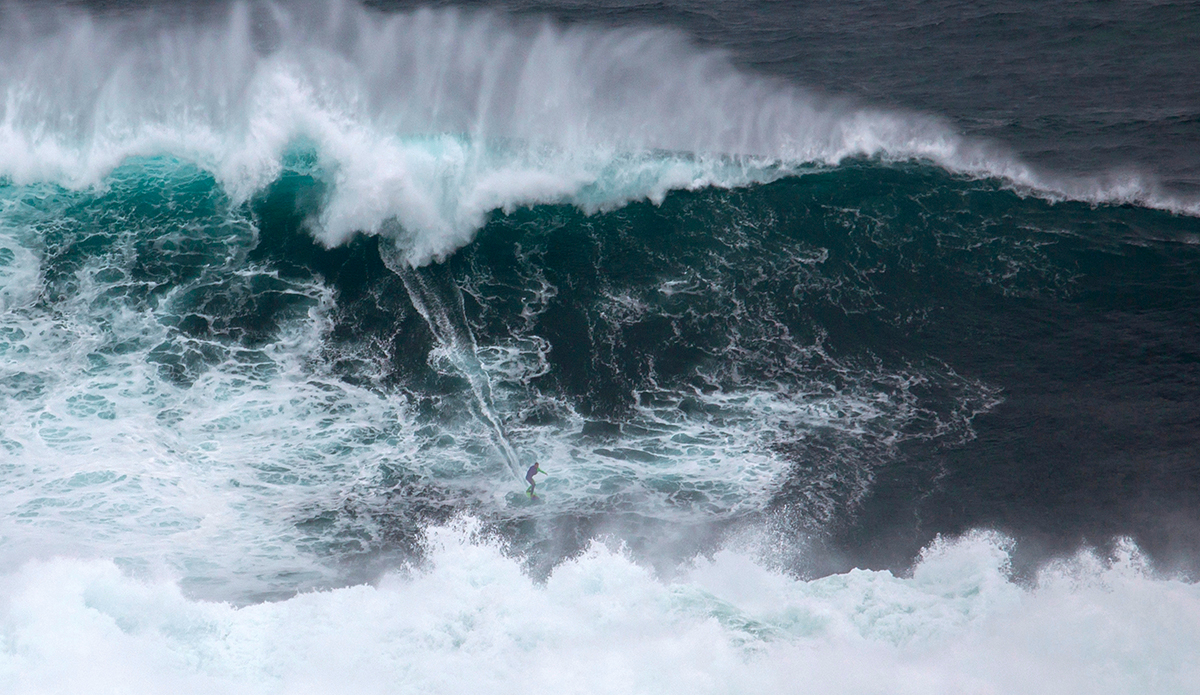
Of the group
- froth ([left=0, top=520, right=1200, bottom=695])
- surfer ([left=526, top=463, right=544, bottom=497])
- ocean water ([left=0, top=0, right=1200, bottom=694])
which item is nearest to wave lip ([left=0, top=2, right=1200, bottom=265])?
ocean water ([left=0, top=0, right=1200, bottom=694])

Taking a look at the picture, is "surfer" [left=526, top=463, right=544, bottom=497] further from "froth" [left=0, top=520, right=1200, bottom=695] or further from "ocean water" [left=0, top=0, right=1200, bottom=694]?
"froth" [left=0, top=520, right=1200, bottom=695]

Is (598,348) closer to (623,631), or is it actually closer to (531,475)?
(531,475)

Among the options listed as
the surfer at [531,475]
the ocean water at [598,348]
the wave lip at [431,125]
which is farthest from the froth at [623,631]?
the wave lip at [431,125]

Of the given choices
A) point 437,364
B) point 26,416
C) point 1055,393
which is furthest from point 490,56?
point 1055,393

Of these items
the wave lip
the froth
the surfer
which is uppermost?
the wave lip

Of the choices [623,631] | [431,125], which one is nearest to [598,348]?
[623,631]

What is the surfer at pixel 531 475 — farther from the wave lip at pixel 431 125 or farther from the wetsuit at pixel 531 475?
the wave lip at pixel 431 125

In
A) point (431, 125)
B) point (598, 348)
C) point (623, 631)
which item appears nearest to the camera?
point (623, 631)

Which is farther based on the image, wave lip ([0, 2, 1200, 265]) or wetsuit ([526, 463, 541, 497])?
wave lip ([0, 2, 1200, 265])
